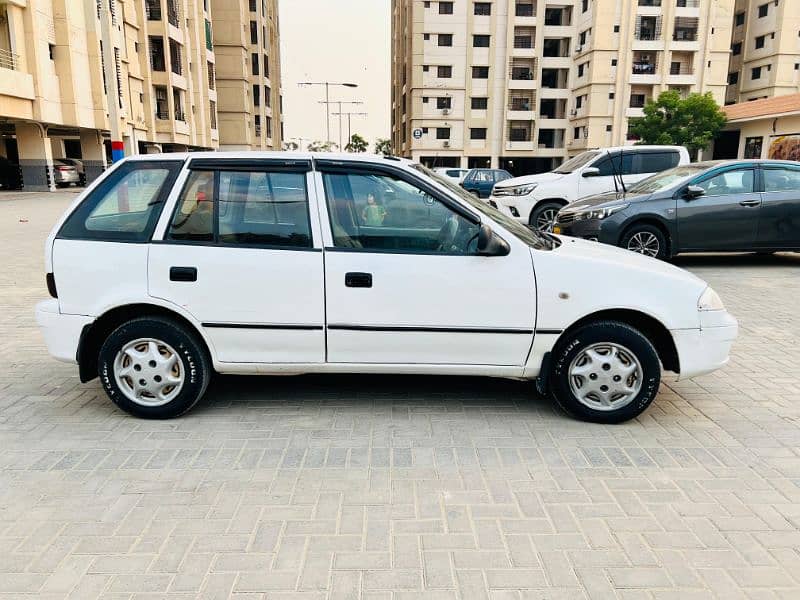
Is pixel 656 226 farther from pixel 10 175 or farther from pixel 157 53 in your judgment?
pixel 157 53

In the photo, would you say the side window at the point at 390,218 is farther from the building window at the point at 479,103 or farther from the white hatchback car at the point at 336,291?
Answer: the building window at the point at 479,103

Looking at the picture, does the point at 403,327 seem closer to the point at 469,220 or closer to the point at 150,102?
the point at 469,220

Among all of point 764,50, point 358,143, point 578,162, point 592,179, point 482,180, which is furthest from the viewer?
point 358,143

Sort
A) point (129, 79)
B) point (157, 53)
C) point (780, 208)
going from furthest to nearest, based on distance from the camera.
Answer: point (157, 53), point (129, 79), point (780, 208)

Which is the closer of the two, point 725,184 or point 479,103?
point 725,184

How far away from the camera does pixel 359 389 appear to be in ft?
15.5

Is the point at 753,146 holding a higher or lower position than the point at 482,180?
higher

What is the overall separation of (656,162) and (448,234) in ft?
34.8

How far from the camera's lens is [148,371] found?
407cm

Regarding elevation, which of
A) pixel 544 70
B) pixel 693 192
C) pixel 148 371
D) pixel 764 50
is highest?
pixel 764 50

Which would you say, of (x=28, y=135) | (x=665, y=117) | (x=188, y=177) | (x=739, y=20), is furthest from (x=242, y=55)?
(x=188, y=177)

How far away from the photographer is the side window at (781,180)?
955cm

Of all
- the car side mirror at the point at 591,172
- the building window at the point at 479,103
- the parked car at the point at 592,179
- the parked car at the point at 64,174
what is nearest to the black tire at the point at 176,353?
Result: the parked car at the point at 592,179

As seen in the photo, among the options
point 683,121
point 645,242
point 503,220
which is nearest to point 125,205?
point 503,220
